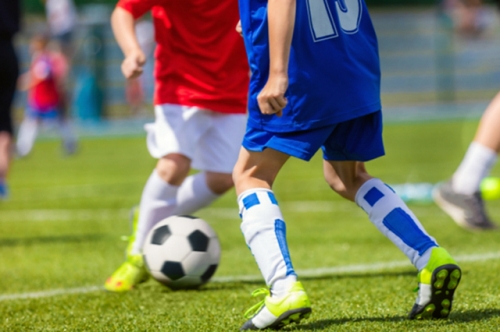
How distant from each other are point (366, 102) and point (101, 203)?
5735mm

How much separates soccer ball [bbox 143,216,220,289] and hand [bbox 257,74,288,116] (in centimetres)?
141

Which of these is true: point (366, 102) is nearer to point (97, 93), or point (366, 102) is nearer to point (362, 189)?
point (362, 189)

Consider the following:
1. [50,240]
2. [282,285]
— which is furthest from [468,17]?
[282,285]

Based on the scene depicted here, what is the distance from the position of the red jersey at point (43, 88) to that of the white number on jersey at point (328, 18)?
15095mm

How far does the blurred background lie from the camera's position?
939 inches

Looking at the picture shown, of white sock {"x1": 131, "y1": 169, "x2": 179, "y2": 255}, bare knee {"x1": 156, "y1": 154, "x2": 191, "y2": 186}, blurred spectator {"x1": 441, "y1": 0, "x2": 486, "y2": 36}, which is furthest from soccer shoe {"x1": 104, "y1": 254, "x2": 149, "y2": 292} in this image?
blurred spectator {"x1": 441, "y1": 0, "x2": 486, "y2": 36}

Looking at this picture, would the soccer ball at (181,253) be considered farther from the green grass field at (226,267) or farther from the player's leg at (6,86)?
the player's leg at (6,86)

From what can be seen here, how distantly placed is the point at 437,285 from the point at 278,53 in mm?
992

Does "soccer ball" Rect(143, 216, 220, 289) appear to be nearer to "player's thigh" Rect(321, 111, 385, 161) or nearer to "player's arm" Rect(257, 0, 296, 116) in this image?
"player's thigh" Rect(321, 111, 385, 161)

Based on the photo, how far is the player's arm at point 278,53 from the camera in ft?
9.31

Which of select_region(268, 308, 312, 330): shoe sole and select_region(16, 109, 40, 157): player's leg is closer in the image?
select_region(268, 308, 312, 330): shoe sole

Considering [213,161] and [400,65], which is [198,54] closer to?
[213,161]

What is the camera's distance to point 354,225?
6.54m

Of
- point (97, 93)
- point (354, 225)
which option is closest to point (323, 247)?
point (354, 225)
